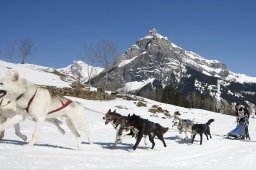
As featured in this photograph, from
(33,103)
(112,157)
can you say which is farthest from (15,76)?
(112,157)

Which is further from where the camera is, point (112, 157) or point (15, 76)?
point (112, 157)

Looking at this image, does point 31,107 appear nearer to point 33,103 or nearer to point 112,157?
point 33,103

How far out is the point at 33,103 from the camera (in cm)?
833

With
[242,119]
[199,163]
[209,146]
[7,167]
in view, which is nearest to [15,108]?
[7,167]

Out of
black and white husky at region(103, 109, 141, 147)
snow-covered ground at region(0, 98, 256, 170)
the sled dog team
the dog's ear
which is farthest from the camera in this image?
black and white husky at region(103, 109, 141, 147)

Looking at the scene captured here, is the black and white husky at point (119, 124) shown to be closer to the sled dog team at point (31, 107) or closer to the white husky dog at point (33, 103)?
the sled dog team at point (31, 107)

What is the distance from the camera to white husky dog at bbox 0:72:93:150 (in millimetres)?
7883

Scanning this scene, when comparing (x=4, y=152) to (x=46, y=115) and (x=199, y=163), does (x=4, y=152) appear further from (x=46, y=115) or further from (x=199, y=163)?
(x=199, y=163)

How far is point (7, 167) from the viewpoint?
19.2 ft

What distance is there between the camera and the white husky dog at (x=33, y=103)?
25.9ft

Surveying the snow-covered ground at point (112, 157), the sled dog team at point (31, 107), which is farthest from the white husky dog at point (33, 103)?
the snow-covered ground at point (112, 157)

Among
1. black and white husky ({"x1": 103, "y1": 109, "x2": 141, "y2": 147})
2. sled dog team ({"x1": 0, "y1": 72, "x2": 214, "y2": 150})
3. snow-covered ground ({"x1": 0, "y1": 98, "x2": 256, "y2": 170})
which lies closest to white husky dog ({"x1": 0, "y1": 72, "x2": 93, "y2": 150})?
sled dog team ({"x1": 0, "y1": 72, "x2": 214, "y2": 150})

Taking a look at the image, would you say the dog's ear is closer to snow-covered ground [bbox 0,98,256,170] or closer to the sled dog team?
the sled dog team

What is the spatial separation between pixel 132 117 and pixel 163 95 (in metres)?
101
